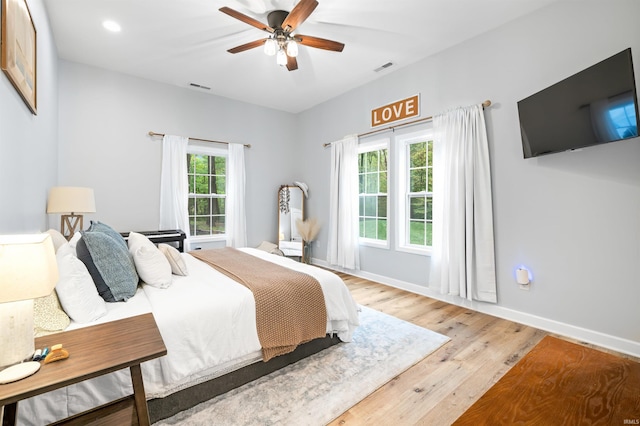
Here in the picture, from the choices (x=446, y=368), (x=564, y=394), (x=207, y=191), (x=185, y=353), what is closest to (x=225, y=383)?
(x=185, y=353)

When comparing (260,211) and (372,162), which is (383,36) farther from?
(260,211)

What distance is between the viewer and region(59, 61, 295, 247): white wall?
149 inches

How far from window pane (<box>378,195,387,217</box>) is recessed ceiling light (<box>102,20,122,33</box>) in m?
3.71

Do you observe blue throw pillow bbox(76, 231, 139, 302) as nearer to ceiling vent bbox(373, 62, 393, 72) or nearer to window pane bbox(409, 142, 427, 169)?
window pane bbox(409, 142, 427, 169)

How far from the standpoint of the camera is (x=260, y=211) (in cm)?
542

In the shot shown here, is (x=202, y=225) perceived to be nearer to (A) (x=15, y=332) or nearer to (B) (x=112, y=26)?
(B) (x=112, y=26)

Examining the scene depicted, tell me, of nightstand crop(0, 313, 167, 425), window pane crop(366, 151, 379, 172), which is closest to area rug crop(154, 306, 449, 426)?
nightstand crop(0, 313, 167, 425)

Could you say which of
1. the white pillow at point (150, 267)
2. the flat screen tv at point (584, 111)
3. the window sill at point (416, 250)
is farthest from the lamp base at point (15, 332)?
the window sill at point (416, 250)

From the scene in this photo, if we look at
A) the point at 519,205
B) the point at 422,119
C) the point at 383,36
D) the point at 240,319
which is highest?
the point at 383,36

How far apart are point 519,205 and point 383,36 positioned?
226 centimetres

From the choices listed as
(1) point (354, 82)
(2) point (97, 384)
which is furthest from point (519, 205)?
(2) point (97, 384)

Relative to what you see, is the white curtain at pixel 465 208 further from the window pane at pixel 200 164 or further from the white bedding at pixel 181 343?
the window pane at pixel 200 164

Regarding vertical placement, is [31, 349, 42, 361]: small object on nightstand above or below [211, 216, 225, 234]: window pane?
below

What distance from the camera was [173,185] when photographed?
438 cm
